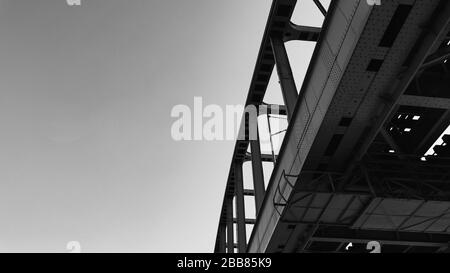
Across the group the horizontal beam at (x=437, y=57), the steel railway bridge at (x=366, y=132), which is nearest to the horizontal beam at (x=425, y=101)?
the steel railway bridge at (x=366, y=132)

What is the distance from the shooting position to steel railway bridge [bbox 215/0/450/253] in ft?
29.4

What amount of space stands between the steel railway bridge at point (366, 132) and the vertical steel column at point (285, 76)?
67 mm

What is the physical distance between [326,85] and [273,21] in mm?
8672

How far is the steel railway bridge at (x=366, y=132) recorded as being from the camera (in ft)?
29.4

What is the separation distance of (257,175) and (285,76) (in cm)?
701

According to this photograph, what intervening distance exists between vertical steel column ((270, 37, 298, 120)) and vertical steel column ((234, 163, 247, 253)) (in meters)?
11.0

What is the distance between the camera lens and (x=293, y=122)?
13195 mm

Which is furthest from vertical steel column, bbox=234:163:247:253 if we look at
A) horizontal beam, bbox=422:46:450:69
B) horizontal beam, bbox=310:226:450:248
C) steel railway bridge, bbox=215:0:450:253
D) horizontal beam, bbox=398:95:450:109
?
horizontal beam, bbox=422:46:450:69

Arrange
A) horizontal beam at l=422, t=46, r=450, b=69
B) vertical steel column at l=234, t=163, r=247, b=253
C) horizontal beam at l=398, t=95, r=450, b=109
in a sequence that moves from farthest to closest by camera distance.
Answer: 1. vertical steel column at l=234, t=163, r=247, b=253
2. horizontal beam at l=398, t=95, r=450, b=109
3. horizontal beam at l=422, t=46, r=450, b=69

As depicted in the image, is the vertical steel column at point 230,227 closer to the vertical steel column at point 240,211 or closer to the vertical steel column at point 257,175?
the vertical steel column at point 240,211

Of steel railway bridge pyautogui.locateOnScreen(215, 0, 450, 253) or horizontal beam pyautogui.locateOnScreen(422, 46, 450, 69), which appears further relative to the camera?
horizontal beam pyautogui.locateOnScreen(422, 46, 450, 69)

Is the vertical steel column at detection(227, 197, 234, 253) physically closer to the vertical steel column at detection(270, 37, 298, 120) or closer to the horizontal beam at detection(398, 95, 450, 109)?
the vertical steel column at detection(270, 37, 298, 120)

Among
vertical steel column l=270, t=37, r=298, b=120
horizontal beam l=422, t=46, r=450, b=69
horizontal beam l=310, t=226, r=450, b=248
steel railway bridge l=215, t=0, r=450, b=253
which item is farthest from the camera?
horizontal beam l=310, t=226, r=450, b=248
